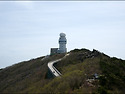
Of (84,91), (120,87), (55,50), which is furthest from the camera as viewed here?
(55,50)

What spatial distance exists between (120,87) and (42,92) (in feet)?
28.0

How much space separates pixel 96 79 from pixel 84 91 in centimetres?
431

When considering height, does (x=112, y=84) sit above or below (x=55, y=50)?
above

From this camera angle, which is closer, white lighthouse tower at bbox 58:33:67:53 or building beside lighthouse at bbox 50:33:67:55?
white lighthouse tower at bbox 58:33:67:53

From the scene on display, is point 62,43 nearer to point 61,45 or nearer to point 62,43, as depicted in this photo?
point 62,43

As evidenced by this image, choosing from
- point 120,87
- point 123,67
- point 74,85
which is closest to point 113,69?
point 123,67

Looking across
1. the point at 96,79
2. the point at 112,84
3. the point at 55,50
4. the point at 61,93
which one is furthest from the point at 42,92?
the point at 55,50

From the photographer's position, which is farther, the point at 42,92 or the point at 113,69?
the point at 113,69

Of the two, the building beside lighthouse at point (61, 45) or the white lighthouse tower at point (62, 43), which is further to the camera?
the building beside lighthouse at point (61, 45)

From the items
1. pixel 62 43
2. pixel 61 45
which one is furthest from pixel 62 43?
pixel 61 45

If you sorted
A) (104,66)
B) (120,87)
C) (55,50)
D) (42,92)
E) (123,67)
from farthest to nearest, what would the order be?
(55,50)
(123,67)
(104,66)
(120,87)
(42,92)

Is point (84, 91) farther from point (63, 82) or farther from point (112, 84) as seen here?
point (112, 84)

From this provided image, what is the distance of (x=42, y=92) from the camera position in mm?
19922

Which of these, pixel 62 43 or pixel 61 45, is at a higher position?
pixel 62 43
